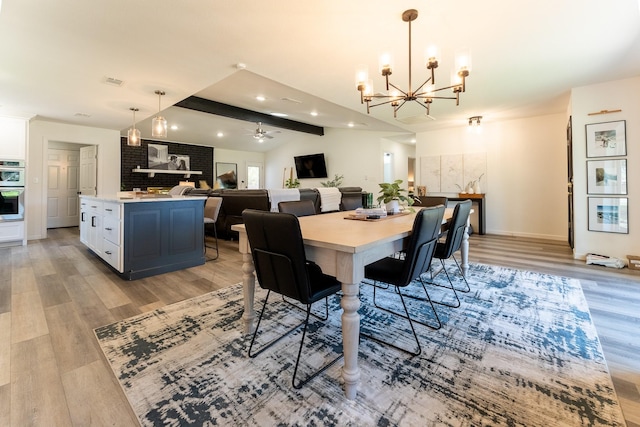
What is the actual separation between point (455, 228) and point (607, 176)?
2.92 meters

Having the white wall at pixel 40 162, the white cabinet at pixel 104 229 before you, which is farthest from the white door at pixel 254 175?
the white cabinet at pixel 104 229

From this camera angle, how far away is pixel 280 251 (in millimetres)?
1365

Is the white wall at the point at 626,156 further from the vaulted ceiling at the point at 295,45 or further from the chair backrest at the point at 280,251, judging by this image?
the chair backrest at the point at 280,251

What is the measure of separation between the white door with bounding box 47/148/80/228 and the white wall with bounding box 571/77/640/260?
979 cm

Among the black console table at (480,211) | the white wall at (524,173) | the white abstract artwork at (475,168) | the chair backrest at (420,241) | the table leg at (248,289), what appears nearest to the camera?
the chair backrest at (420,241)

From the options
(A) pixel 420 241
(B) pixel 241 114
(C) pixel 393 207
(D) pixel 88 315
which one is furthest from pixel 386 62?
(B) pixel 241 114

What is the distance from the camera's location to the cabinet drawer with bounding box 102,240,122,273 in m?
2.93

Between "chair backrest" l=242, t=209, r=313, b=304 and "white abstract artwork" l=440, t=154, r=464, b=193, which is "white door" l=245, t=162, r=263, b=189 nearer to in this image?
"white abstract artwork" l=440, t=154, r=464, b=193

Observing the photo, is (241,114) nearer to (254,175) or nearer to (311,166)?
(311,166)

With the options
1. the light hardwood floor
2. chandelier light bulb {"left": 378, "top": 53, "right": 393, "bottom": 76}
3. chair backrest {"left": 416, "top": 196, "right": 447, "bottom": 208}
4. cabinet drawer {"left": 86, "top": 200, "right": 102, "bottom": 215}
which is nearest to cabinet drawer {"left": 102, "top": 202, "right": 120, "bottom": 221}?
cabinet drawer {"left": 86, "top": 200, "right": 102, "bottom": 215}

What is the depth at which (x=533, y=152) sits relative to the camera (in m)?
5.24

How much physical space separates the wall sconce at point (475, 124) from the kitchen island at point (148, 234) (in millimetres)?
4933

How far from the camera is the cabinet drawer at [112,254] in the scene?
2.93m

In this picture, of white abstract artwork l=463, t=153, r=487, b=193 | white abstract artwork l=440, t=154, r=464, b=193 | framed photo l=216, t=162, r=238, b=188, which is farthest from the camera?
framed photo l=216, t=162, r=238, b=188
